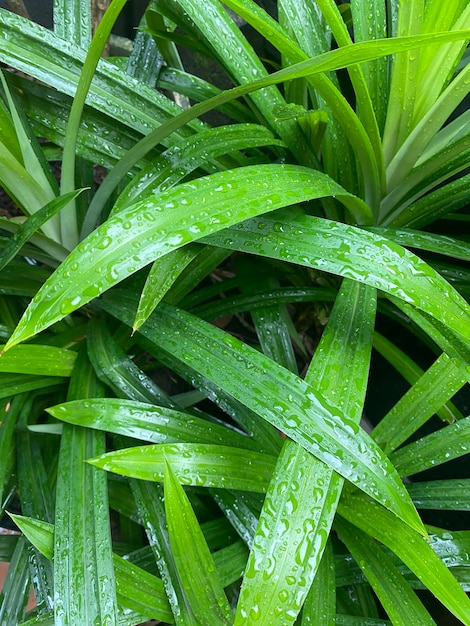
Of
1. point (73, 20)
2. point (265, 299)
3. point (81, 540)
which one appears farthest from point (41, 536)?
point (73, 20)

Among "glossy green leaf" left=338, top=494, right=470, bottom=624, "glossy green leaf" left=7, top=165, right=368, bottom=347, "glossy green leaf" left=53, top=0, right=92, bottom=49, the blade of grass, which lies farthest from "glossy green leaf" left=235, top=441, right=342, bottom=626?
"glossy green leaf" left=53, top=0, right=92, bottom=49

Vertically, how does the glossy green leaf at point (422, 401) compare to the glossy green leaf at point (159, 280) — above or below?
below

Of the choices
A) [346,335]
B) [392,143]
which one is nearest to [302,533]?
[346,335]

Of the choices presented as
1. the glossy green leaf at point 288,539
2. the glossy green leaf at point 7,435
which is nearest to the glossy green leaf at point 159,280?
the glossy green leaf at point 288,539

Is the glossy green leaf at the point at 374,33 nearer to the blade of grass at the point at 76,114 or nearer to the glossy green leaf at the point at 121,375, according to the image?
the blade of grass at the point at 76,114

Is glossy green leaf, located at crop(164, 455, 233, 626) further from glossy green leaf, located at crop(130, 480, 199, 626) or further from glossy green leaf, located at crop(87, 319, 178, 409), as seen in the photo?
glossy green leaf, located at crop(87, 319, 178, 409)

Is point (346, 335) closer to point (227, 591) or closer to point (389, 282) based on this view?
point (389, 282)
